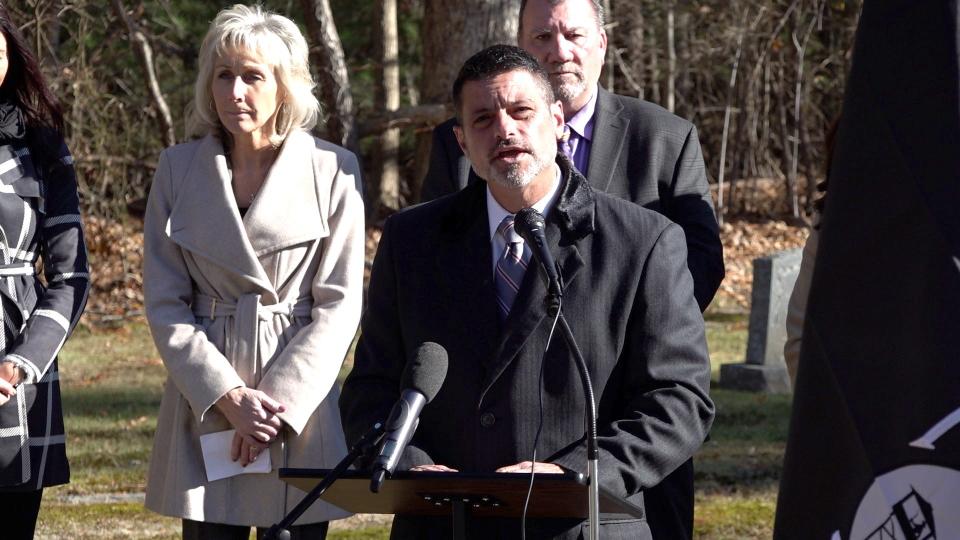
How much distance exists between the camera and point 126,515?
25.0ft

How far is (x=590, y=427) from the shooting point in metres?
2.98

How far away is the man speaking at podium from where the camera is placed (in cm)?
363

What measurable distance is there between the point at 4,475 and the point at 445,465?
1.51 metres

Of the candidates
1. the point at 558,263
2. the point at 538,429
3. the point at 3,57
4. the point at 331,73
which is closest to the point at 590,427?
the point at 538,429

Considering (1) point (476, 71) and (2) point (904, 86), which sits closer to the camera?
(2) point (904, 86)

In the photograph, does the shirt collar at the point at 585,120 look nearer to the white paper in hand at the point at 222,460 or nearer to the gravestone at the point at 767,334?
the white paper in hand at the point at 222,460

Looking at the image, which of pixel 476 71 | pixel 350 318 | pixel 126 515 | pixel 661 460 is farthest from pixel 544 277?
pixel 126 515

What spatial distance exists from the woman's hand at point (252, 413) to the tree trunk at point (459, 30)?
22.6 ft

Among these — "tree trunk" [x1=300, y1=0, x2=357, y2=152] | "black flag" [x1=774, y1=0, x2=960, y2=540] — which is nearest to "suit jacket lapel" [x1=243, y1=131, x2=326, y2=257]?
"black flag" [x1=774, y1=0, x2=960, y2=540]

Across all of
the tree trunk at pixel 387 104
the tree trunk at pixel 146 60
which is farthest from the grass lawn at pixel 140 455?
the tree trunk at pixel 387 104

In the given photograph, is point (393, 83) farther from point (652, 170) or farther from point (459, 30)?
point (652, 170)

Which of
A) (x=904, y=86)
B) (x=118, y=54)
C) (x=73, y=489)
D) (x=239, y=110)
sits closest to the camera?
(x=904, y=86)

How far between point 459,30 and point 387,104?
7922mm

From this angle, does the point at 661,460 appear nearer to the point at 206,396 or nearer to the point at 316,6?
the point at 206,396
